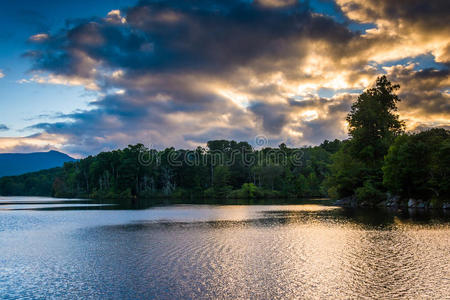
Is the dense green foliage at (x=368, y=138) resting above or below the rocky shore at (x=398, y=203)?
above

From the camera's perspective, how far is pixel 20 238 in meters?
30.5

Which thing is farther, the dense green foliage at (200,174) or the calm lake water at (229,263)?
the dense green foliage at (200,174)

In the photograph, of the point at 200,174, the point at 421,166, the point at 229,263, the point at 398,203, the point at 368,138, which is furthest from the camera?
the point at 200,174

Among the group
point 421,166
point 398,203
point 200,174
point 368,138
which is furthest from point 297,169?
point 421,166

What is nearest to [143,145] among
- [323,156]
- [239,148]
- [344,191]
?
[239,148]

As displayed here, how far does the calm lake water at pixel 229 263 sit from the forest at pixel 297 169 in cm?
2688

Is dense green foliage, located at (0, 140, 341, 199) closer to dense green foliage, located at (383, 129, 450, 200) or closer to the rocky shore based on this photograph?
the rocky shore

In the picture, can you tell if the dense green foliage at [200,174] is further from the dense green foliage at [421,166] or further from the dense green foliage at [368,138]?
the dense green foliage at [421,166]

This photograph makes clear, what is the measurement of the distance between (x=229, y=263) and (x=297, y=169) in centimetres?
11768

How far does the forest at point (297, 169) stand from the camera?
57.6 m

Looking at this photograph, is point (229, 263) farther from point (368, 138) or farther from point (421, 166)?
point (368, 138)

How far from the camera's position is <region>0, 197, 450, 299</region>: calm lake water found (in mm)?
15234

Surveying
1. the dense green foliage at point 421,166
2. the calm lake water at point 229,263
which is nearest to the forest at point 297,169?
the dense green foliage at point 421,166

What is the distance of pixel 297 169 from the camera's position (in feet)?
442
